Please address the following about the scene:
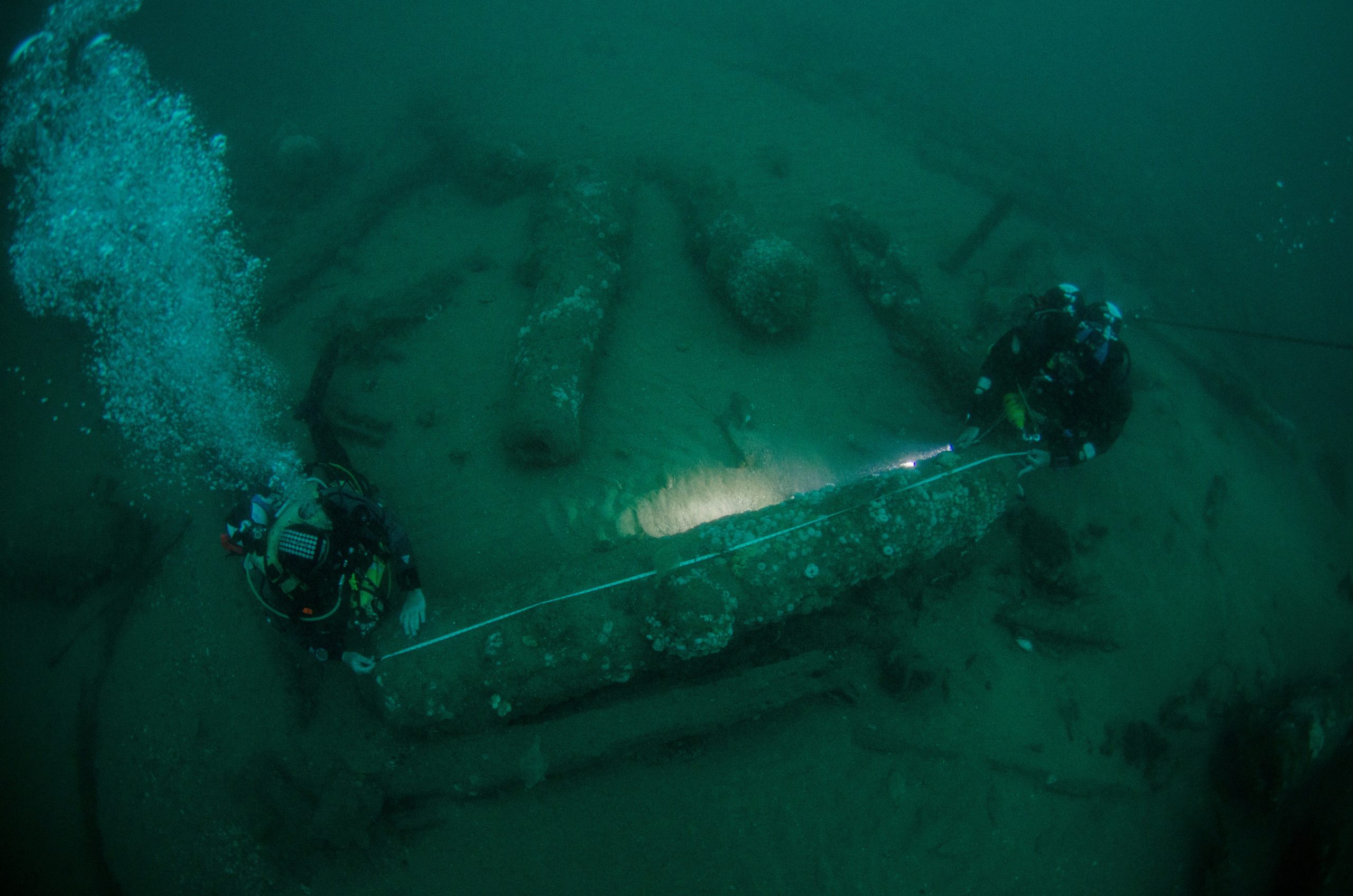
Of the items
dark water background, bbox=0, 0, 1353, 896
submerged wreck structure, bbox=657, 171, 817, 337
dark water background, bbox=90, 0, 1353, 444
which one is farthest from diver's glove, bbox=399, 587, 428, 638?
dark water background, bbox=90, 0, 1353, 444

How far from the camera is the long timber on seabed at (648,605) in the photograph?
Result: 330 centimetres

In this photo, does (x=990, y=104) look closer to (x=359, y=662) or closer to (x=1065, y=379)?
(x=1065, y=379)

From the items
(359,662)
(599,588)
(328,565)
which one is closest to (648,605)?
(599,588)

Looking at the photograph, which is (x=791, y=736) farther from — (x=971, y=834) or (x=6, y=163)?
(x=6, y=163)

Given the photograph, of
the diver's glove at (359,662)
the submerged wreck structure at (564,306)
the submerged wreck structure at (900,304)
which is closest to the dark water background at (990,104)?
the submerged wreck structure at (900,304)

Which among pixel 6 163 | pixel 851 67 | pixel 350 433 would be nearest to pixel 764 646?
pixel 350 433

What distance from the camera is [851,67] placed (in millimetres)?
15203

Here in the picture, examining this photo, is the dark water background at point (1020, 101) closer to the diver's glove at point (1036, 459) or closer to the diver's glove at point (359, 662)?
the diver's glove at point (1036, 459)

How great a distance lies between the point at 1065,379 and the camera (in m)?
4.76

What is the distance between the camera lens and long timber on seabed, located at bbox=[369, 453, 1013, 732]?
10.8ft

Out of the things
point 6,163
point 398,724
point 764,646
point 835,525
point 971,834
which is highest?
point 6,163

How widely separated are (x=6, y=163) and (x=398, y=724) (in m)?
13.7

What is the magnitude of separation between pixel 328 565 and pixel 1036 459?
19.3ft

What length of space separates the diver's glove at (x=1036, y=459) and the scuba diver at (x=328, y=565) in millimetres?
5328
